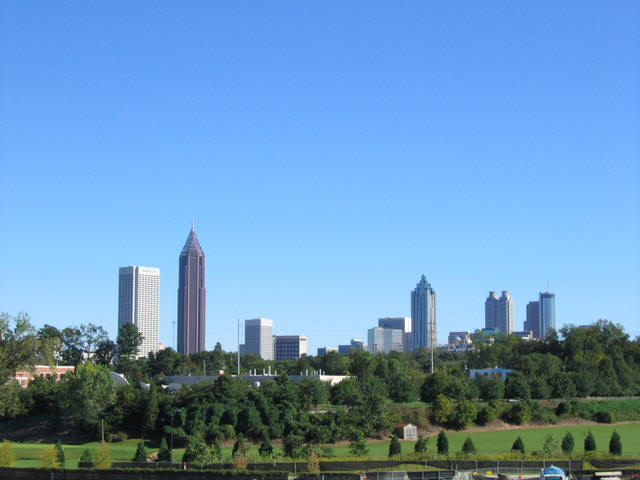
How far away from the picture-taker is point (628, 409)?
300 ft

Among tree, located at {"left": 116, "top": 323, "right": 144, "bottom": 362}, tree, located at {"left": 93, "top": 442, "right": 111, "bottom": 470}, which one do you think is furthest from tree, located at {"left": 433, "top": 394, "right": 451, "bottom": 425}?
tree, located at {"left": 116, "top": 323, "right": 144, "bottom": 362}

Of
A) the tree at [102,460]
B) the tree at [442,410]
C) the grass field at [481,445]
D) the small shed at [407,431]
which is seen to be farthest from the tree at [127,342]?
the tree at [102,460]

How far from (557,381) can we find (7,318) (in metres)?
59.4

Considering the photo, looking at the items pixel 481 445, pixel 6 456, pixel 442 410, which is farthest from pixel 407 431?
pixel 6 456

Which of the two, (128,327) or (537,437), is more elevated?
(128,327)

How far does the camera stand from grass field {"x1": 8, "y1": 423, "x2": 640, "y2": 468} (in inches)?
2261

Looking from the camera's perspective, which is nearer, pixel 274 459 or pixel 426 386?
pixel 274 459

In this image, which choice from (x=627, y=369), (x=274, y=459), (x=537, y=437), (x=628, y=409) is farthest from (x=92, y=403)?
(x=627, y=369)

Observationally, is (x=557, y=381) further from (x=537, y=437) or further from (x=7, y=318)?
(x=7, y=318)

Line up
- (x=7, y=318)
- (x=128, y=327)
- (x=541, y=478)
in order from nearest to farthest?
(x=541, y=478) → (x=7, y=318) → (x=128, y=327)

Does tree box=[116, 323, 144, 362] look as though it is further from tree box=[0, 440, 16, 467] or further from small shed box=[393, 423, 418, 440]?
tree box=[0, 440, 16, 467]

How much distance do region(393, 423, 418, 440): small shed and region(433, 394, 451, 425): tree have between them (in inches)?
189

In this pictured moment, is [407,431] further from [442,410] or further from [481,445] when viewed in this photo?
[481,445]

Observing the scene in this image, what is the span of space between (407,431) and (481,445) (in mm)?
8774
